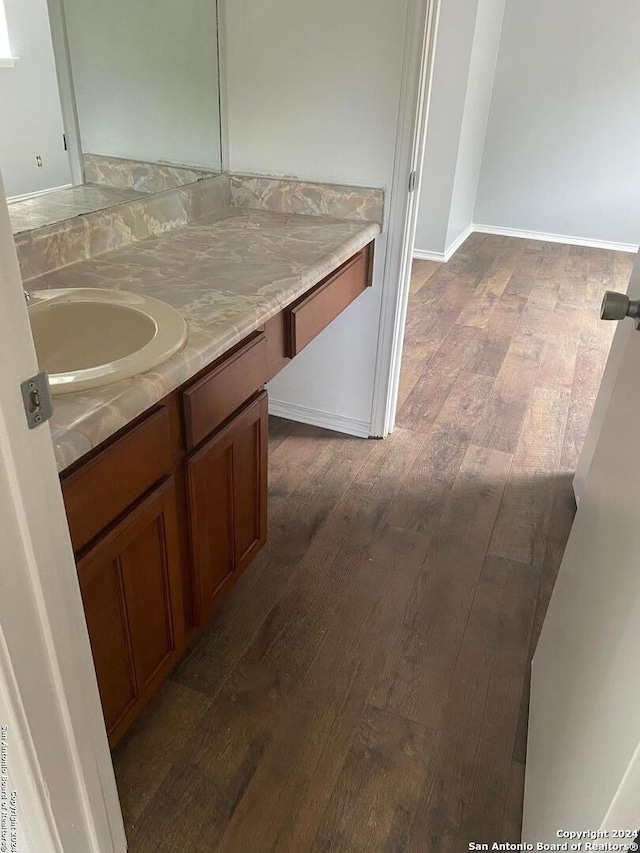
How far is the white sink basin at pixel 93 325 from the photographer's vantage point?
1.25 m

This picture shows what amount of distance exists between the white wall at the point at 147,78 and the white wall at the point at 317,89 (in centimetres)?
9

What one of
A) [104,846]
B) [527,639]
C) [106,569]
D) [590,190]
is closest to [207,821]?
[104,846]

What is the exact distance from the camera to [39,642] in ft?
2.57

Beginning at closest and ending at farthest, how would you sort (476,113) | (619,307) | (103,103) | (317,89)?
(619,307), (103,103), (317,89), (476,113)

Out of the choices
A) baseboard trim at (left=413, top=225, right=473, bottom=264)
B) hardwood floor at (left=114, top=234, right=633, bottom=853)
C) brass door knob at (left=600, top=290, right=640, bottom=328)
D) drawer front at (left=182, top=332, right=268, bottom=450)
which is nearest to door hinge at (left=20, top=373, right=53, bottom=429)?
drawer front at (left=182, top=332, right=268, bottom=450)

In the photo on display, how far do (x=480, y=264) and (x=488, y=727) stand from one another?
4.09 metres

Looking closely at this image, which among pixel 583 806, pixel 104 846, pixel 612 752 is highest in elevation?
pixel 612 752

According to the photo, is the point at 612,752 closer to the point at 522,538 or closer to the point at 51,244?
the point at 522,538

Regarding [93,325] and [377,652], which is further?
[377,652]

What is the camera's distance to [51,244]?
1541mm

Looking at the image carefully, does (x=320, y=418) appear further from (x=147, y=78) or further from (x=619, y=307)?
(x=619, y=307)

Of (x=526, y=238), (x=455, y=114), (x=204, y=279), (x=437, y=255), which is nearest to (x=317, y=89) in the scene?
(x=204, y=279)

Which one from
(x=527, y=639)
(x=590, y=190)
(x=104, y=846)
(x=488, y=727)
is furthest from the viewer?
(x=590, y=190)

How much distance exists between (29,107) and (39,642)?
1.26m
